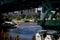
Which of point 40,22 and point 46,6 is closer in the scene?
point 46,6

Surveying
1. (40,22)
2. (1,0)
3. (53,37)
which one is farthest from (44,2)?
(1,0)

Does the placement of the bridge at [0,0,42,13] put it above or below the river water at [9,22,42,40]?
above

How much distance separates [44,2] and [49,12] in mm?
849

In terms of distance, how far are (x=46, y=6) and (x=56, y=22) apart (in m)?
1.75

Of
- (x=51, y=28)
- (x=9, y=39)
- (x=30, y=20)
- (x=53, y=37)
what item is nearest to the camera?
(x=53, y=37)

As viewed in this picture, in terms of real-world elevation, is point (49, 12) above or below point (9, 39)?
above

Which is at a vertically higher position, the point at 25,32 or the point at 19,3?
the point at 19,3

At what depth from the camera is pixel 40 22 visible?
17844mm

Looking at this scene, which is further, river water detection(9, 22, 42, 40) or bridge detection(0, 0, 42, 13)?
river water detection(9, 22, 42, 40)

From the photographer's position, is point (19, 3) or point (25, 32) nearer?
point (19, 3)

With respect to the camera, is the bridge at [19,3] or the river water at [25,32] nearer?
the bridge at [19,3]

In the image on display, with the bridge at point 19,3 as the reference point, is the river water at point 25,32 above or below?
below

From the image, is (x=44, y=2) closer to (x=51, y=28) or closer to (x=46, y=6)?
(x=46, y=6)

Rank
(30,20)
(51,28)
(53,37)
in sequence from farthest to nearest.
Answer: (30,20) → (51,28) → (53,37)
